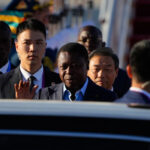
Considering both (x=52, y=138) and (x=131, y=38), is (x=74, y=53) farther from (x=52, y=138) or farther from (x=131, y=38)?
(x=131, y=38)

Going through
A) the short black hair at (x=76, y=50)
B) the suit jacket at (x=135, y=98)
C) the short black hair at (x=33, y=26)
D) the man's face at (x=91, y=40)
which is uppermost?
the short black hair at (x=33, y=26)

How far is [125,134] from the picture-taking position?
2.98m

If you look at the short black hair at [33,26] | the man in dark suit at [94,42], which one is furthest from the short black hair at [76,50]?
the man in dark suit at [94,42]

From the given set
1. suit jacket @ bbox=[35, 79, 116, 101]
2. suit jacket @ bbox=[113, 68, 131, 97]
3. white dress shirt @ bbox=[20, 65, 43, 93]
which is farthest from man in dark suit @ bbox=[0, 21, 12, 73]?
suit jacket @ bbox=[35, 79, 116, 101]

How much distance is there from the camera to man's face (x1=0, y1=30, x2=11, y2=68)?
6562mm

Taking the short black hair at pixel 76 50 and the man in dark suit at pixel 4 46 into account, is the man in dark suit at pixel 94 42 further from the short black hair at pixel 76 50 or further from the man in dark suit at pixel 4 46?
the short black hair at pixel 76 50

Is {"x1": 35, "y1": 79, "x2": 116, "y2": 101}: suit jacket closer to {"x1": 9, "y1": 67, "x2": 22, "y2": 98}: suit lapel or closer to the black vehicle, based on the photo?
{"x1": 9, "y1": 67, "x2": 22, "y2": 98}: suit lapel

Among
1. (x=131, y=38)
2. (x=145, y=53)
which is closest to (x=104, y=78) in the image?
(x=145, y=53)

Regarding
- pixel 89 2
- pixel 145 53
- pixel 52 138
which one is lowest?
pixel 52 138

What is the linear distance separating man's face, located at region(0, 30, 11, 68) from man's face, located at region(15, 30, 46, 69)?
19 centimetres

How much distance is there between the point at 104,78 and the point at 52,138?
135 inches

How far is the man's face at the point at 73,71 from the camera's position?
5.41 meters

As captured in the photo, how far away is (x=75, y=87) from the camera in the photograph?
5383mm

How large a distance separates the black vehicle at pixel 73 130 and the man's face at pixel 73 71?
7.80ft
